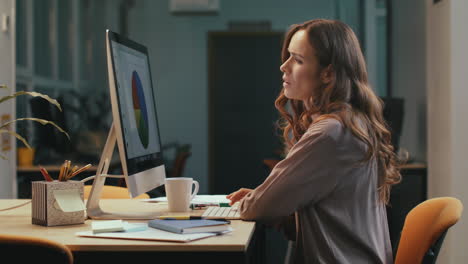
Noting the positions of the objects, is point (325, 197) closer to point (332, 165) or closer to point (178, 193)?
point (332, 165)

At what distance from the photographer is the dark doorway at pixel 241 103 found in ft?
24.0

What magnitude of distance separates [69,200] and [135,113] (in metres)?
0.33

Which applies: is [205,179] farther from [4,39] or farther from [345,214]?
[345,214]

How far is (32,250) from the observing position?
4.06 feet

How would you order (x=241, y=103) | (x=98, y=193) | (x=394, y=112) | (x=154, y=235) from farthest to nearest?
(x=241, y=103), (x=394, y=112), (x=98, y=193), (x=154, y=235)

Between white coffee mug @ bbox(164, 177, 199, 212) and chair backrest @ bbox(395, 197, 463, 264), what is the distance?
66cm

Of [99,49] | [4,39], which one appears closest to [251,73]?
[99,49]

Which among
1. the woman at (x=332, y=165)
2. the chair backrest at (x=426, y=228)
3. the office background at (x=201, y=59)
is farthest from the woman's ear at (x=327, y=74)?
the office background at (x=201, y=59)

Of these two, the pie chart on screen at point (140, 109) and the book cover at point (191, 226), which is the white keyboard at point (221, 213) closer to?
the book cover at point (191, 226)

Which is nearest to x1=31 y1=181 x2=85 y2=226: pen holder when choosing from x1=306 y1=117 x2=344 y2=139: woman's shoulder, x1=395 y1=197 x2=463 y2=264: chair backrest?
x1=306 y1=117 x2=344 y2=139: woman's shoulder

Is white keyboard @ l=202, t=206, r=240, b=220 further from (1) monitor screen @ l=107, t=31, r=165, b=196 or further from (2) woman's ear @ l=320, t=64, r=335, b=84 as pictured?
(2) woman's ear @ l=320, t=64, r=335, b=84

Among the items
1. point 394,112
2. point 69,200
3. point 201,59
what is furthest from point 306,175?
point 201,59

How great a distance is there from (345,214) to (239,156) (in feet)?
18.9

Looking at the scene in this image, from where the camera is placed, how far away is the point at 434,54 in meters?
3.79
